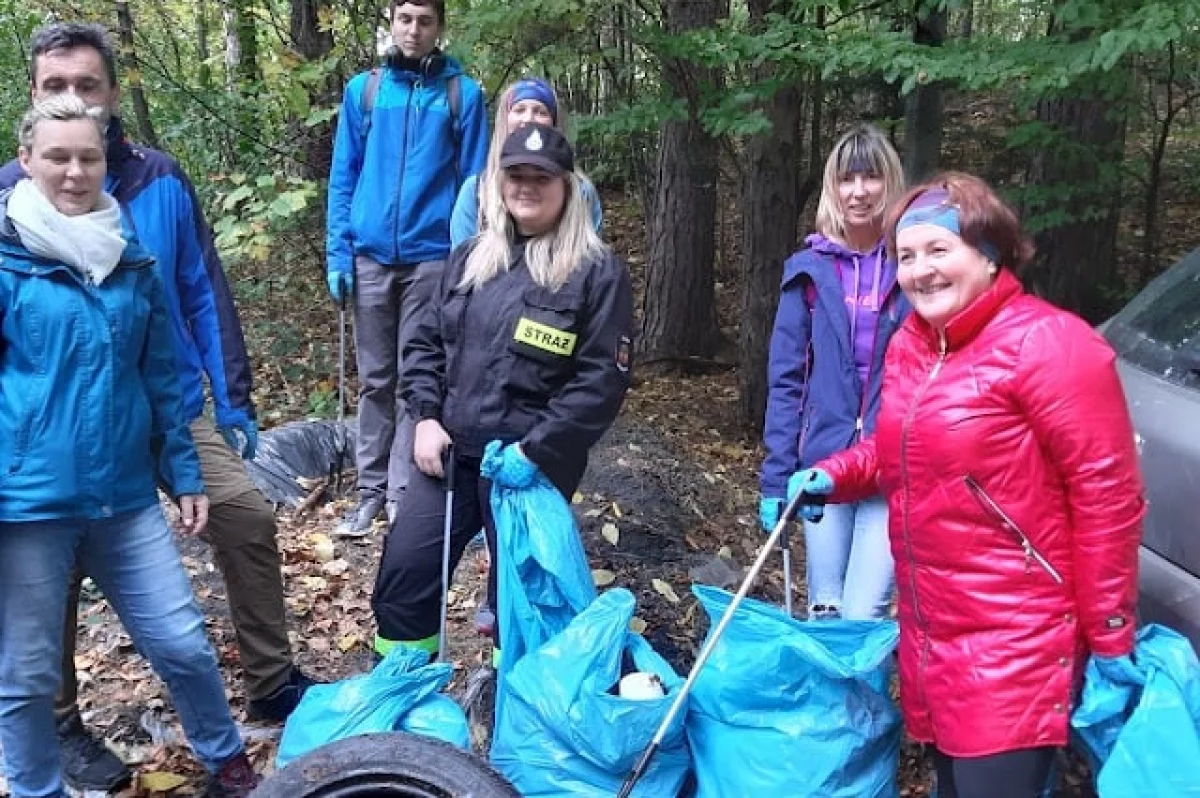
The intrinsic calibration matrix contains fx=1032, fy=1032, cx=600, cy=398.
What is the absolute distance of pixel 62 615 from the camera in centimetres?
282

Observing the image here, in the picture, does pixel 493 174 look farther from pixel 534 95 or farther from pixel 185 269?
pixel 185 269

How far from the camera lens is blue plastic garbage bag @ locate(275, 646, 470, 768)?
2682 mm

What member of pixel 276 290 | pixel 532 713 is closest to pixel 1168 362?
pixel 532 713

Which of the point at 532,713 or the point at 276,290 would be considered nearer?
the point at 532,713

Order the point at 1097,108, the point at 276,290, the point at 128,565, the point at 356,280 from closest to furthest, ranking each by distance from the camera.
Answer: the point at 128,565, the point at 356,280, the point at 1097,108, the point at 276,290

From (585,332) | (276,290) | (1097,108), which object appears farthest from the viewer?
(276,290)

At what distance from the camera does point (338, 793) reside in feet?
7.88

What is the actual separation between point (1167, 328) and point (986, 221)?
1.14 meters

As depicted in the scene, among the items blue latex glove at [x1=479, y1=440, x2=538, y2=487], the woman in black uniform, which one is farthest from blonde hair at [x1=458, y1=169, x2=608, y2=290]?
blue latex glove at [x1=479, y1=440, x2=538, y2=487]

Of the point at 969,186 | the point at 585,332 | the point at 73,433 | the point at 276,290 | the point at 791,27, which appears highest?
the point at 791,27

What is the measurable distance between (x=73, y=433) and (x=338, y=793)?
1161 millimetres

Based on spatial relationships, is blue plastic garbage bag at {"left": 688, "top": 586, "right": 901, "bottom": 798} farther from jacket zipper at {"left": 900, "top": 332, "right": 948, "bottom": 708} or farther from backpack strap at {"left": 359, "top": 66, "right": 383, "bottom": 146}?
A: backpack strap at {"left": 359, "top": 66, "right": 383, "bottom": 146}

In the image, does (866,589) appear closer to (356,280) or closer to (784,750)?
(784,750)

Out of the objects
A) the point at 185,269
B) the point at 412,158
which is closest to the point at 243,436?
the point at 185,269
